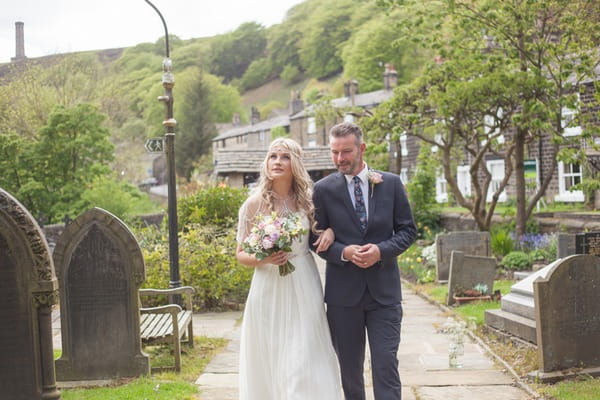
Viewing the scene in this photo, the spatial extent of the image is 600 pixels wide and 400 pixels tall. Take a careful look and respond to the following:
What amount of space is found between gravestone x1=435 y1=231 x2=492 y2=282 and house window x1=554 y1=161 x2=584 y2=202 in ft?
35.1

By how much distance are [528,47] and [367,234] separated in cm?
1313

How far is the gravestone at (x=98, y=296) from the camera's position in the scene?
21.7 ft

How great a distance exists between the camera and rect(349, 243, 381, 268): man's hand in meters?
4.72

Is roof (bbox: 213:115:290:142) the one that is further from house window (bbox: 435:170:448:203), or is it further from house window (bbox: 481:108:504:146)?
house window (bbox: 481:108:504:146)

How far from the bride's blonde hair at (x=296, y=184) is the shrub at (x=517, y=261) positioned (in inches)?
449

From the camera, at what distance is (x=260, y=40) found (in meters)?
141

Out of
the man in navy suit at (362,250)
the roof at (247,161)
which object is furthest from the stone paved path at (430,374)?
the roof at (247,161)

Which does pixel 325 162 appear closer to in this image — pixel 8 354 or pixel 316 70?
pixel 8 354

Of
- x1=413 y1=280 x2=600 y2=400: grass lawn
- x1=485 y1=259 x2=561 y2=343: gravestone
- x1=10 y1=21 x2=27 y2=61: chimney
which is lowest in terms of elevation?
x1=413 y1=280 x2=600 y2=400: grass lawn

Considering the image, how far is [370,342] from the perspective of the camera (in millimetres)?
4898

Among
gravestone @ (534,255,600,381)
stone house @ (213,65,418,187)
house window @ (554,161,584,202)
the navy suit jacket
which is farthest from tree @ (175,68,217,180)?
the navy suit jacket

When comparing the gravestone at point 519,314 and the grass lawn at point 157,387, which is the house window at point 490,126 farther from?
the grass lawn at point 157,387

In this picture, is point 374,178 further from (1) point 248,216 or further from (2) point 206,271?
(2) point 206,271

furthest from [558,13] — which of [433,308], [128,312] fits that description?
[128,312]
